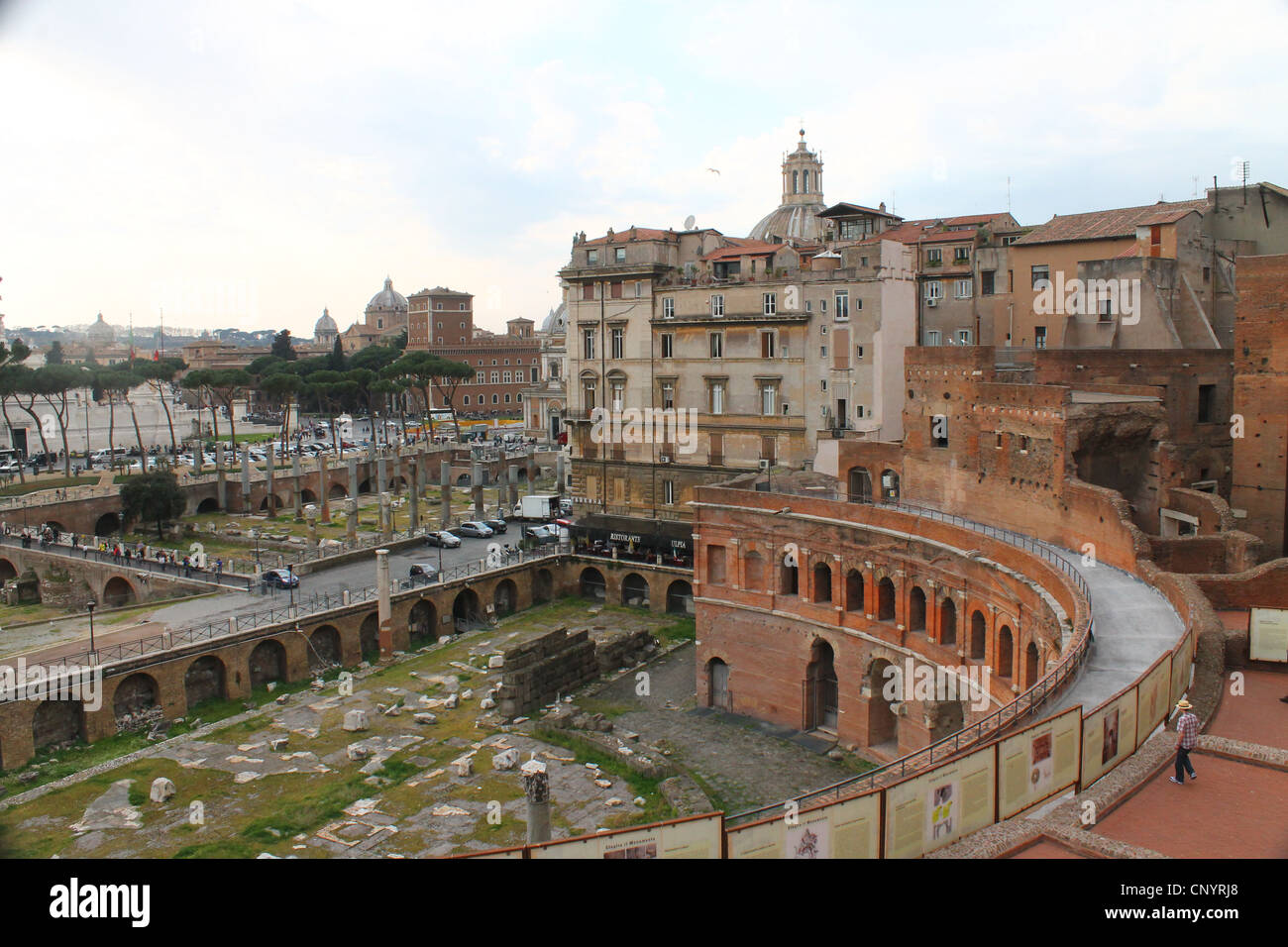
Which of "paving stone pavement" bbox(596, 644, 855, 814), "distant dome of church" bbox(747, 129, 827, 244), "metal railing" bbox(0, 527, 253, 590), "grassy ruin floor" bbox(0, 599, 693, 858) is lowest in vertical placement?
"paving stone pavement" bbox(596, 644, 855, 814)

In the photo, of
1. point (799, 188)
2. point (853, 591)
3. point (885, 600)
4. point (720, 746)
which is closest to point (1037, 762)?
point (885, 600)

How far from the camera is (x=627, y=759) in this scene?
90.0 ft

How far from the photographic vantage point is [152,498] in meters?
51.9

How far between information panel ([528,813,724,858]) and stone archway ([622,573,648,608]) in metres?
34.0

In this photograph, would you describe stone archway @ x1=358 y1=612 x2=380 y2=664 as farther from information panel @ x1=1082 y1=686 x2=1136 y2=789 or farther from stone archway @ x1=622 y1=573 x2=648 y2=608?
information panel @ x1=1082 y1=686 x2=1136 y2=789

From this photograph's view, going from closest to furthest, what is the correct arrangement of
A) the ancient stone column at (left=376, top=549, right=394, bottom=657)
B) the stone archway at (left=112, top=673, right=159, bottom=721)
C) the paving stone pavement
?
the paving stone pavement < the stone archway at (left=112, top=673, right=159, bottom=721) < the ancient stone column at (left=376, top=549, right=394, bottom=657)

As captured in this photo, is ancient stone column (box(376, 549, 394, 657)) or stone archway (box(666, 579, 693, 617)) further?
stone archway (box(666, 579, 693, 617))

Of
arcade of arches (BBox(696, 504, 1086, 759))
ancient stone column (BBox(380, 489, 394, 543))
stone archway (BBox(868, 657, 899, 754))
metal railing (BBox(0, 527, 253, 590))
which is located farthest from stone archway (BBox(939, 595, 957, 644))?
ancient stone column (BBox(380, 489, 394, 543))

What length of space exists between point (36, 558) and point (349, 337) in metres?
117

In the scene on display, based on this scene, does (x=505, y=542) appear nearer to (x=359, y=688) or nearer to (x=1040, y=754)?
(x=359, y=688)

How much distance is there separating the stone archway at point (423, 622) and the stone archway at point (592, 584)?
7.99 m

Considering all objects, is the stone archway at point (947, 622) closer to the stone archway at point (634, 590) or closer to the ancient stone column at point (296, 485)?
the stone archway at point (634, 590)

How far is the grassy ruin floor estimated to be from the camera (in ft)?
76.0
